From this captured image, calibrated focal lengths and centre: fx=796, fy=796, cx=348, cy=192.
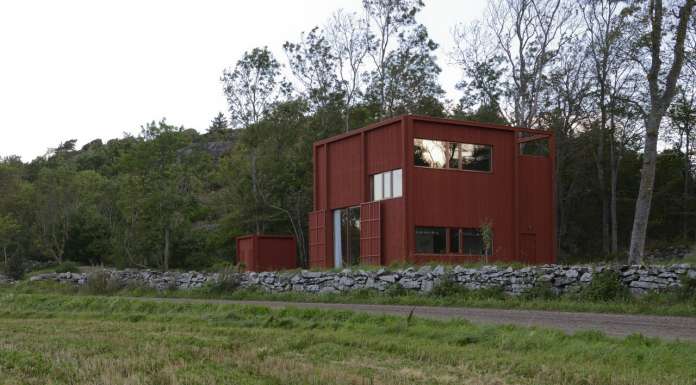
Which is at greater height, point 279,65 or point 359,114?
point 279,65

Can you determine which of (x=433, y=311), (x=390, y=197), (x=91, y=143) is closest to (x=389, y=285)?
(x=433, y=311)

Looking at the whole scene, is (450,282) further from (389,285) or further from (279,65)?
(279,65)

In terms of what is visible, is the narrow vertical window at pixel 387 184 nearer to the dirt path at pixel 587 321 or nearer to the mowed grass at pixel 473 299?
the mowed grass at pixel 473 299

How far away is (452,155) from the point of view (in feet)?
97.7

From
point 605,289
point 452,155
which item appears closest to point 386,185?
point 452,155

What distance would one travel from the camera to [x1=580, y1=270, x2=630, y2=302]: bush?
56.2 feet

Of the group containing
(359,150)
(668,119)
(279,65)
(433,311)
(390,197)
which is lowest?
(433,311)

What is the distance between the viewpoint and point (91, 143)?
12144cm

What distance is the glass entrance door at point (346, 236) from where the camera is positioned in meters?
31.8

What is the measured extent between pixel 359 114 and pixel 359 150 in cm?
1725

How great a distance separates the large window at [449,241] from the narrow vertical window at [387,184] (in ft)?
6.48

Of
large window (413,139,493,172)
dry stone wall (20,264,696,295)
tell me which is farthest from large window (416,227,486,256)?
dry stone wall (20,264,696,295)

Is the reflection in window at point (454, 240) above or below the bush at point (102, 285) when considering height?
above

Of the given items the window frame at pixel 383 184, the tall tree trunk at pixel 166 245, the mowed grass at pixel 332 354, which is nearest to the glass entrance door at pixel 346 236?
the window frame at pixel 383 184
